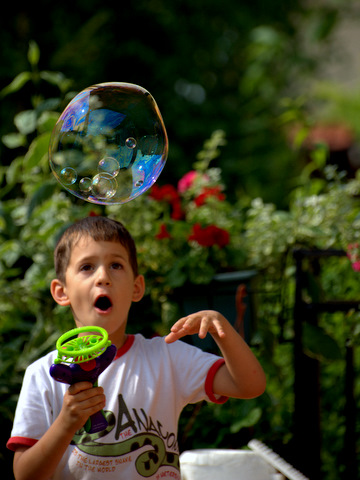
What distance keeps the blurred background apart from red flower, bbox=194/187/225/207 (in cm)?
22

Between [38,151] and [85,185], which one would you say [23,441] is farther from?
[38,151]

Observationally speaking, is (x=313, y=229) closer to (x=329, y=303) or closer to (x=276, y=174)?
(x=329, y=303)

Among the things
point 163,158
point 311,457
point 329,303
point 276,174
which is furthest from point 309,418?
point 276,174

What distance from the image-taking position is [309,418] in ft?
7.39

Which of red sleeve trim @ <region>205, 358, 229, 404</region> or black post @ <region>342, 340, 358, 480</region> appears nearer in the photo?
red sleeve trim @ <region>205, 358, 229, 404</region>

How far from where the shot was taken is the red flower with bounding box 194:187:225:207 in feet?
8.79

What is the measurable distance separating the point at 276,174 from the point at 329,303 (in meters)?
5.46

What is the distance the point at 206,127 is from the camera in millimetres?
6875

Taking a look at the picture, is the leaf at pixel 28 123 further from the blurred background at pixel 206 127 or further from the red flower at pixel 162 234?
the red flower at pixel 162 234

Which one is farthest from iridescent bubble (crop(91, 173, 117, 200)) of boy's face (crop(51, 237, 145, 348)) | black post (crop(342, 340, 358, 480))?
black post (crop(342, 340, 358, 480))

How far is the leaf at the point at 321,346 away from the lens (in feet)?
7.30

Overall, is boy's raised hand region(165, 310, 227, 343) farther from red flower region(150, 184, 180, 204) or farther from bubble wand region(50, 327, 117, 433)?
red flower region(150, 184, 180, 204)

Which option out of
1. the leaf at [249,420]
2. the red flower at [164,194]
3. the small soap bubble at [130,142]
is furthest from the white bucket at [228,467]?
the red flower at [164,194]

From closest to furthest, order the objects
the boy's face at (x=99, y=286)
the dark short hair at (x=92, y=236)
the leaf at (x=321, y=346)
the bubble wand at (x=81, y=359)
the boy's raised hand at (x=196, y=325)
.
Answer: the bubble wand at (x=81, y=359), the boy's raised hand at (x=196, y=325), the boy's face at (x=99, y=286), the dark short hair at (x=92, y=236), the leaf at (x=321, y=346)
